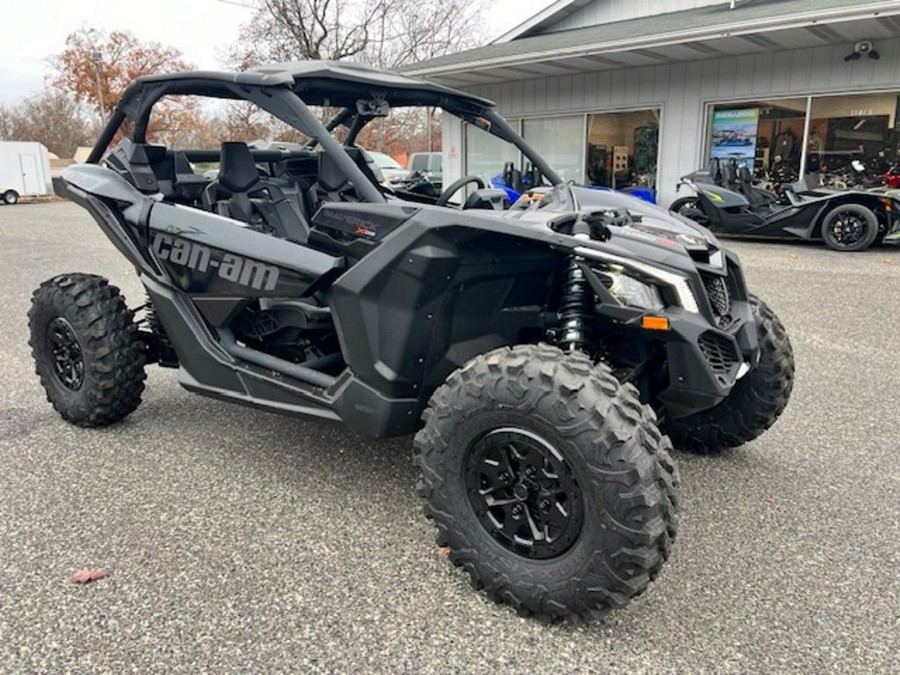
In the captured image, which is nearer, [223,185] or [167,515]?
[167,515]

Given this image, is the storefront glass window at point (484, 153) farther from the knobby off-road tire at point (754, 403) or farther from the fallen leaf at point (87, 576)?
the fallen leaf at point (87, 576)

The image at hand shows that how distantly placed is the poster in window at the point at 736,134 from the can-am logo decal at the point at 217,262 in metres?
11.8

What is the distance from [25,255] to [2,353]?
21.8 feet

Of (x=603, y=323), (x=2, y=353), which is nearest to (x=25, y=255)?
(x=2, y=353)

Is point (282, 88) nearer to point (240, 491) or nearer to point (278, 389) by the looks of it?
point (278, 389)

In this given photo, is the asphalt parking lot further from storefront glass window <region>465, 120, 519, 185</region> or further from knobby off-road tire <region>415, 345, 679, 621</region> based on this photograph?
storefront glass window <region>465, 120, 519, 185</region>

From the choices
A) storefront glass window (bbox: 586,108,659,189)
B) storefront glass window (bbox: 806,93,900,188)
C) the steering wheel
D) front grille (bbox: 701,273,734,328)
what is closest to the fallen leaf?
the steering wheel

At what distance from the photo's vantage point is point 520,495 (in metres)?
2.33

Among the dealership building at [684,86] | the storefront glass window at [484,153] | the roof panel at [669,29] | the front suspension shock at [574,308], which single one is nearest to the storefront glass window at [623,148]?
the dealership building at [684,86]

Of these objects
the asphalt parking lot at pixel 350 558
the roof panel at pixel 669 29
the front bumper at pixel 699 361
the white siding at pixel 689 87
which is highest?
the roof panel at pixel 669 29

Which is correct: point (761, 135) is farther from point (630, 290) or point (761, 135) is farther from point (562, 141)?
point (630, 290)

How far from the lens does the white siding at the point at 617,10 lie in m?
14.9

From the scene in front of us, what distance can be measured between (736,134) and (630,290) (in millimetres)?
11949

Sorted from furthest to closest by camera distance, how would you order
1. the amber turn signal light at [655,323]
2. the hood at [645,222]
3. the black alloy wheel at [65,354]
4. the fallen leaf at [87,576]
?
the black alloy wheel at [65,354]
the hood at [645,222]
the fallen leaf at [87,576]
the amber turn signal light at [655,323]
